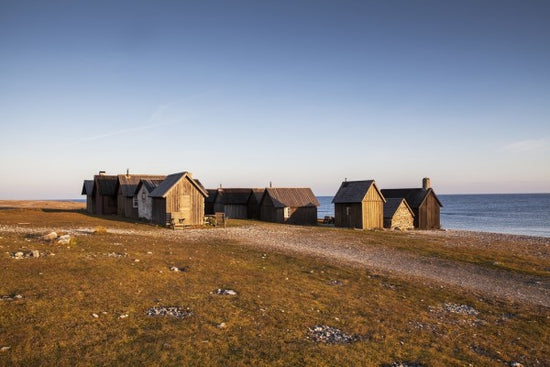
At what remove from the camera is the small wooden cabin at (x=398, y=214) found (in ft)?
173

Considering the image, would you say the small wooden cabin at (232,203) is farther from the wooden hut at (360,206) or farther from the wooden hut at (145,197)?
the wooden hut at (360,206)

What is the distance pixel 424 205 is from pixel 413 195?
2.35 metres

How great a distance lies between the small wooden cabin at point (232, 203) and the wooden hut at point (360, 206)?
1851cm

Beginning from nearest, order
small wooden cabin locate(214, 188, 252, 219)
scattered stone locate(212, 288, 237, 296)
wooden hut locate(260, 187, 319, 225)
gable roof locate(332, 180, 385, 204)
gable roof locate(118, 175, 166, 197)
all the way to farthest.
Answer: scattered stone locate(212, 288, 237, 296)
gable roof locate(332, 180, 385, 204)
gable roof locate(118, 175, 166, 197)
wooden hut locate(260, 187, 319, 225)
small wooden cabin locate(214, 188, 252, 219)

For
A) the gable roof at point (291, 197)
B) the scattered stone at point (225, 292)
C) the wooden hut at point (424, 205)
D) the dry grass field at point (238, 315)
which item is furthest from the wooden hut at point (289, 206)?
the scattered stone at point (225, 292)

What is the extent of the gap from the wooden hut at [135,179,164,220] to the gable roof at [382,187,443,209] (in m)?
36.5

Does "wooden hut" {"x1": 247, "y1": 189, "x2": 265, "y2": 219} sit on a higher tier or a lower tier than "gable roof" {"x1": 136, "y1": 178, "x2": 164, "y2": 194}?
lower

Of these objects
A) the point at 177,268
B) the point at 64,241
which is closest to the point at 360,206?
the point at 177,268

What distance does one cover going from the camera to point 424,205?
186 feet

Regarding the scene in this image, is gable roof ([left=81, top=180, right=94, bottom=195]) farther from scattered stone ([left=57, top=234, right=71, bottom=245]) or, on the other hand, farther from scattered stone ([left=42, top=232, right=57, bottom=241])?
scattered stone ([left=57, top=234, right=71, bottom=245])

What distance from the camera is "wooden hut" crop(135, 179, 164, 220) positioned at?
1866 inches

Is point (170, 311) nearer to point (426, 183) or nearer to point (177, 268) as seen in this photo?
point (177, 268)

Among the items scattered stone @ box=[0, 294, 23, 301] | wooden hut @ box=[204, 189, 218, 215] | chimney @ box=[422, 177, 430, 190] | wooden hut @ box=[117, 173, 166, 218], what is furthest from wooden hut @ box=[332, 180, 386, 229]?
scattered stone @ box=[0, 294, 23, 301]

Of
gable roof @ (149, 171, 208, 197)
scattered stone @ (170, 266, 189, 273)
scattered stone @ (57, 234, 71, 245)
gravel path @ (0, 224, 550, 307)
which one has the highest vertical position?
gable roof @ (149, 171, 208, 197)
